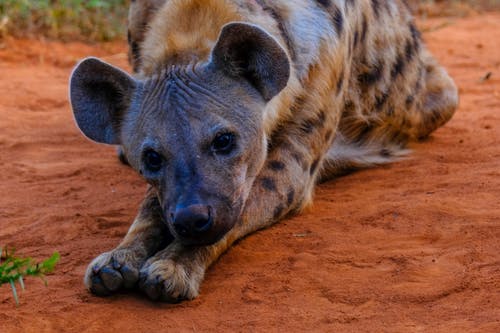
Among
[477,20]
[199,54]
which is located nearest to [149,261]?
[199,54]

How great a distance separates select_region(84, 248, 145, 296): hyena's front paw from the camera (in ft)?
11.6

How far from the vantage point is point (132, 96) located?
3895mm

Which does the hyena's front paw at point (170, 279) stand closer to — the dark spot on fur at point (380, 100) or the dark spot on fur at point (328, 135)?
the dark spot on fur at point (328, 135)

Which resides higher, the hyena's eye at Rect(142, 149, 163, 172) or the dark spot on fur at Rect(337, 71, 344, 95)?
the hyena's eye at Rect(142, 149, 163, 172)

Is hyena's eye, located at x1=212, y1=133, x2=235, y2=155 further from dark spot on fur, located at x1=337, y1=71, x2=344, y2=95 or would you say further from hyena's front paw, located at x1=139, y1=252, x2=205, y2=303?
dark spot on fur, located at x1=337, y1=71, x2=344, y2=95

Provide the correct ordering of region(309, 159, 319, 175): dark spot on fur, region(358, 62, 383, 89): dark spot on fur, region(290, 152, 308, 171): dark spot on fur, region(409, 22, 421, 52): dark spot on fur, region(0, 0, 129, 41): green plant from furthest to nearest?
region(0, 0, 129, 41): green plant
region(409, 22, 421, 52): dark spot on fur
region(358, 62, 383, 89): dark spot on fur
region(309, 159, 319, 175): dark spot on fur
region(290, 152, 308, 171): dark spot on fur

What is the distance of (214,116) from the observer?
3662mm

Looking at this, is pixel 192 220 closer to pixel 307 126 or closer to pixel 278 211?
pixel 278 211

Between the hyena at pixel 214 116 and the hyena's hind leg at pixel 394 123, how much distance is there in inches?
6.4

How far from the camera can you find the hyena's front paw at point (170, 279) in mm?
3490

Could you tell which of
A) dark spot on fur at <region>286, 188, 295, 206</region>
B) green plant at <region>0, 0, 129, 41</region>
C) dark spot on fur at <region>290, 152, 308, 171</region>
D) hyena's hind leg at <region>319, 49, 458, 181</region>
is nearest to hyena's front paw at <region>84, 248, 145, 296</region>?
dark spot on fur at <region>286, 188, 295, 206</region>

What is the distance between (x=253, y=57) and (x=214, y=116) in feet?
1.01

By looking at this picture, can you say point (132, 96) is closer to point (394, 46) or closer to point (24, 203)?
point (24, 203)

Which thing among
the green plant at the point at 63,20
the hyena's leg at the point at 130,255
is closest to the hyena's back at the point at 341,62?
the hyena's leg at the point at 130,255
